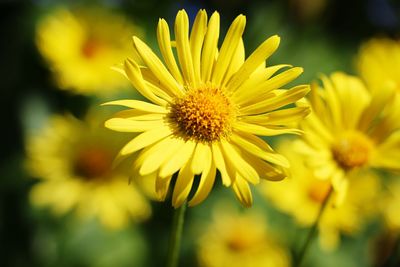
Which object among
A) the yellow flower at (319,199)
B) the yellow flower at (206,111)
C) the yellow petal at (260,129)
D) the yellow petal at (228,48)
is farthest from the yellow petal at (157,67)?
the yellow flower at (319,199)

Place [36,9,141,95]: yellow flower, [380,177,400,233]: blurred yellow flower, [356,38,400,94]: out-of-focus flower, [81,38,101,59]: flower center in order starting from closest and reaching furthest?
[380,177,400,233]: blurred yellow flower
[356,38,400,94]: out-of-focus flower
[36,9,141,95]: yellow flower
[81,38,101,59]: flower center

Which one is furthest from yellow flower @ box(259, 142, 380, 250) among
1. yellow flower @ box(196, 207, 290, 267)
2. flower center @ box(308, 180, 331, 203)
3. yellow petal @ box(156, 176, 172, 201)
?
yellow petal @ box(156, 176, 172, 201)

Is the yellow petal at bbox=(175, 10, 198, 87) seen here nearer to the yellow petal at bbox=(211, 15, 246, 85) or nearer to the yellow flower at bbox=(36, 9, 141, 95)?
the yellow petal at bbox=(211, 15, 246, 85)

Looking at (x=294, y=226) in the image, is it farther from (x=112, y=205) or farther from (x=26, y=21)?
(x=26, y=21)

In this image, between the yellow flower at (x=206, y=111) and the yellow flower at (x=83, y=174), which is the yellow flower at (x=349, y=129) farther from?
the yellow flower at (x=83, y=174)

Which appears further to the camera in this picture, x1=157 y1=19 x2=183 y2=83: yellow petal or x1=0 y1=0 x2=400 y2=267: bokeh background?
x1=0 y1=0 x2=400 y2=267: bokeh background
